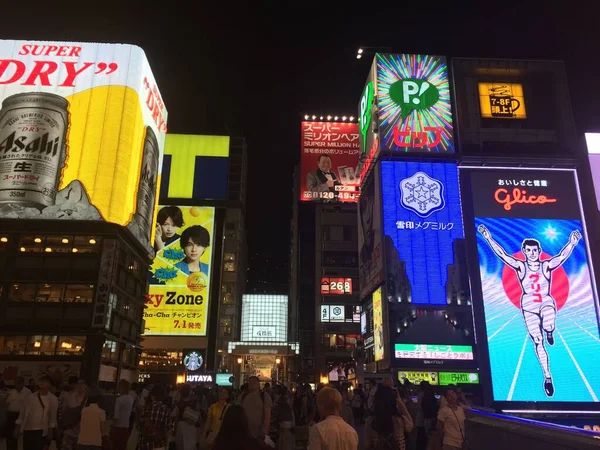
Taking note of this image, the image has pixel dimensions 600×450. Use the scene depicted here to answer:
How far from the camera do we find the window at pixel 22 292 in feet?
106

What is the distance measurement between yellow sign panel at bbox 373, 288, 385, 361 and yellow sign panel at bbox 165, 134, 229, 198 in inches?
1323

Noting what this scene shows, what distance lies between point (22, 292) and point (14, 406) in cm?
2595

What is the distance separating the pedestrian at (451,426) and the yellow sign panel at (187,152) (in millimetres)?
55226

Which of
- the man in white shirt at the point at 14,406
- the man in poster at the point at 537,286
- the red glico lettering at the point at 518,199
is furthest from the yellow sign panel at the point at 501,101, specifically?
the man in white shirt at the point at 14,406

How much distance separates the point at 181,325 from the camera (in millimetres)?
56094

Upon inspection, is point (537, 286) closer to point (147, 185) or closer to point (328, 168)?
point (147, 185)

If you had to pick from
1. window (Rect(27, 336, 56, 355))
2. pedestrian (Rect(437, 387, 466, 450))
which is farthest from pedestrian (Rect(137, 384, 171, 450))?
window (Rect(27, 336, 56, 355))

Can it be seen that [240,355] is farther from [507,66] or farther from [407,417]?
[407,417]

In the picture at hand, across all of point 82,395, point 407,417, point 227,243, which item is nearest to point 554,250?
point 407,417

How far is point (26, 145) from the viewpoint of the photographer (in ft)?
108

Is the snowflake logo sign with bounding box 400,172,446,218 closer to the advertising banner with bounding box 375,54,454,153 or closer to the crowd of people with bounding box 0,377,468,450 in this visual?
the advertising banner with bounding box 375,54,454,153

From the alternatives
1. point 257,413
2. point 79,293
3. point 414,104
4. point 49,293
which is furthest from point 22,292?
point 414,104

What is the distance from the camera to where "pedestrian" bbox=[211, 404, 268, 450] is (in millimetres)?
3678

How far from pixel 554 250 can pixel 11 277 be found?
37.2 m
